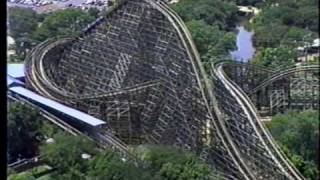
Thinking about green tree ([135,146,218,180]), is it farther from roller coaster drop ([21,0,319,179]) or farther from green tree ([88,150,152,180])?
roller coaster drop ([21,0,319,179])

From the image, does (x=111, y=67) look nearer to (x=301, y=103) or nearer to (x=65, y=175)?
(x=301, y=103)

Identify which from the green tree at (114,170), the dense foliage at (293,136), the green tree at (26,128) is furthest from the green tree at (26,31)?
the dense foliage at (293,136)

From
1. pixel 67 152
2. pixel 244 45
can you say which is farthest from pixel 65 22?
pixel 67 152

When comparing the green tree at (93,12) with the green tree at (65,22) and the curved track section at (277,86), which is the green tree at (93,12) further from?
the curved track section at (277,86)

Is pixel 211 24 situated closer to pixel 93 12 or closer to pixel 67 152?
pixel 93 12

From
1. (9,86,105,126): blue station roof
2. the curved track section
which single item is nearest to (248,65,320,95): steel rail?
the curved track section

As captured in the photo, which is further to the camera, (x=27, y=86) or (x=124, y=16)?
(x=124, y=16)

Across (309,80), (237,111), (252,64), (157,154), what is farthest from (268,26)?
(157,154)
